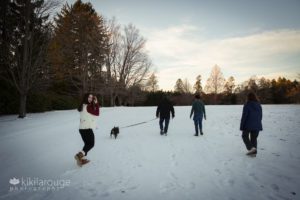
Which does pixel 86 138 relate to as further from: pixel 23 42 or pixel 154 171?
pixel 23 42

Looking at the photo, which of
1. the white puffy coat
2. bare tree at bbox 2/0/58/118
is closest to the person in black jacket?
the white puffy coat

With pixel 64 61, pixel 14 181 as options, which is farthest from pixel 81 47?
pixel 14 181

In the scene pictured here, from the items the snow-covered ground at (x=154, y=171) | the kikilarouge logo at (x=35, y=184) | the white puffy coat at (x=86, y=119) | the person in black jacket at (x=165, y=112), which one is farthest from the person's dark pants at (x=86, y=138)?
the person in black jacket at (x=165, y=112)

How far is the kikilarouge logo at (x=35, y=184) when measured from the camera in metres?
4.89

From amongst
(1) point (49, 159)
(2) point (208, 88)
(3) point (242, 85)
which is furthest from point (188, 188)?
(3) point (242, 85)

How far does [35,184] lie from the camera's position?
513cm

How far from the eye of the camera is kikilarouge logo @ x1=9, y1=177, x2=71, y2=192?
193 inches

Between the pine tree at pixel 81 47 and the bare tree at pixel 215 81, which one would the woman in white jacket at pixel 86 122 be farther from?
the bare tree at pixel 215 81

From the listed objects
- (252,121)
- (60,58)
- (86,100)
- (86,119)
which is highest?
(60,58)

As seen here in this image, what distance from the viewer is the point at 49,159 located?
23.6 feet

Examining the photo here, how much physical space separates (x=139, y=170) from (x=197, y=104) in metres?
6.14

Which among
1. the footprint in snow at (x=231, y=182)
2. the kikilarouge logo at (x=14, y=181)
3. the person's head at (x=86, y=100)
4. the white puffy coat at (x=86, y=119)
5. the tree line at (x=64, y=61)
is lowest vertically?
the kikilarouge logo at (x=14, y=181)

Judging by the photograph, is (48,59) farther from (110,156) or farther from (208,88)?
(208,88)

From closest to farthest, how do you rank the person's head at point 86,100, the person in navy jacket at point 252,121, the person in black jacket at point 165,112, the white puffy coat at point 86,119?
the white puffy coat at point 86,119 < the person's head at point 86,100 < the person in navy jacket at point 252,121 < the person in black jacket at point 165,112
